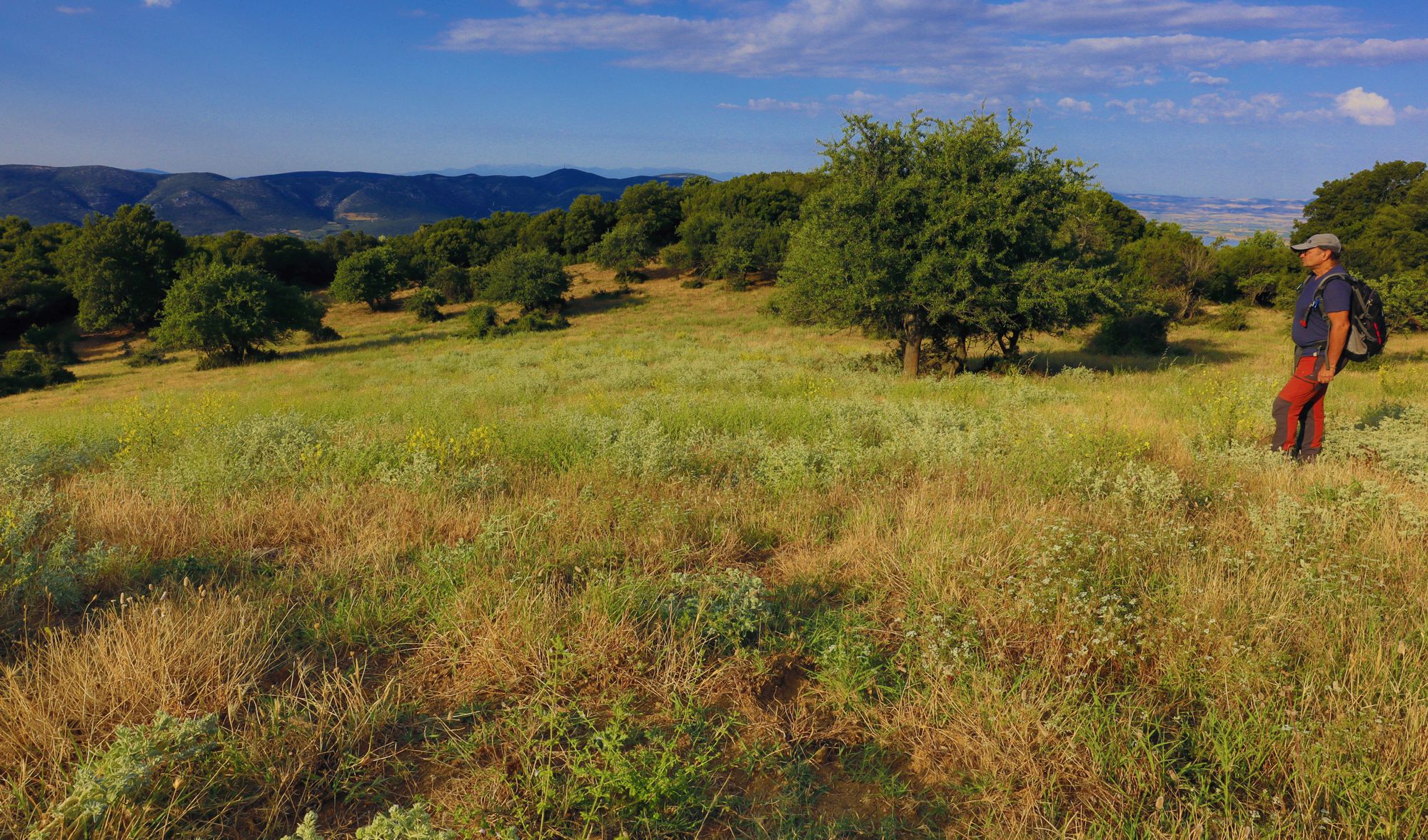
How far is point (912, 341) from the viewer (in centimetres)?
1859

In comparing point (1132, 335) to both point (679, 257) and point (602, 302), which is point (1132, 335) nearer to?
point (602, 302)

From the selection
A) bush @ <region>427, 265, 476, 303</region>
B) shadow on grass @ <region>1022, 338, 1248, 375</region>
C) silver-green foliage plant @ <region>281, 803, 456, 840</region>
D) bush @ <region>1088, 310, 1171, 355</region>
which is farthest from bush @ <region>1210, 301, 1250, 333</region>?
bush @ <region>427, 265, 476, 303</region>

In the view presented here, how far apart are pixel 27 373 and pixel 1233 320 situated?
57262 mm

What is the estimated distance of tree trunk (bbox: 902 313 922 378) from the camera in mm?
18297

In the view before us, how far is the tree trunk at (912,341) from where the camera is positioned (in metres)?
18.3

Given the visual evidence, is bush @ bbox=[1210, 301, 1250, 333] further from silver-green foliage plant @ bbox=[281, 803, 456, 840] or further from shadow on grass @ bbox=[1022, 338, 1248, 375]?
silver-green foliage plant @ bbox=[281, 803, 456, 840]

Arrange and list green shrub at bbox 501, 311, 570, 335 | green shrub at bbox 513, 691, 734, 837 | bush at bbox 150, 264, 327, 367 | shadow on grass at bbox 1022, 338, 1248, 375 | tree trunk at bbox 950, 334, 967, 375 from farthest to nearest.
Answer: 1. green shrub at bbox 501, 311, 570, 335
2. bush at bbox 150, 264, 327, 367
3. shadow on grass at bbox 1022, 338, 1248, 375
4. tree trunk at bbox 950, 334, 967, 375
5. green shrub at bbox 513, 691, 734, 837

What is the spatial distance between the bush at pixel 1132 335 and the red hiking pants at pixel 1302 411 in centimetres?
2087

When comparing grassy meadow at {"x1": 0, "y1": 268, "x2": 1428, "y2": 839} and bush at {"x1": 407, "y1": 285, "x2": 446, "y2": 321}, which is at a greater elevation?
bush at {"x1": 407, "y1": 285, "x2": 446, "y2": 321}

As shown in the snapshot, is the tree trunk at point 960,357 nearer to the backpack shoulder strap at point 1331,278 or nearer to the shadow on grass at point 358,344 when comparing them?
the backpack shoulder strap at point 1331,278

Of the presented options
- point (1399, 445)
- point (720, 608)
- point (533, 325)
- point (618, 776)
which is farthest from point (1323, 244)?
point (533, 325)

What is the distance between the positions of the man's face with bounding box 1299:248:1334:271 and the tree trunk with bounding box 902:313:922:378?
1153 centimetres

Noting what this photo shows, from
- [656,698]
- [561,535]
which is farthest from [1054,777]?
[561,535]

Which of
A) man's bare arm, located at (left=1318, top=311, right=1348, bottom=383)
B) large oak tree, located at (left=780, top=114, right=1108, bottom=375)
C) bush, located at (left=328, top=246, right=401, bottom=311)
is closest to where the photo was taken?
man's bare arm, located at (left=1318, top=311, right=1348, bottom=383)
